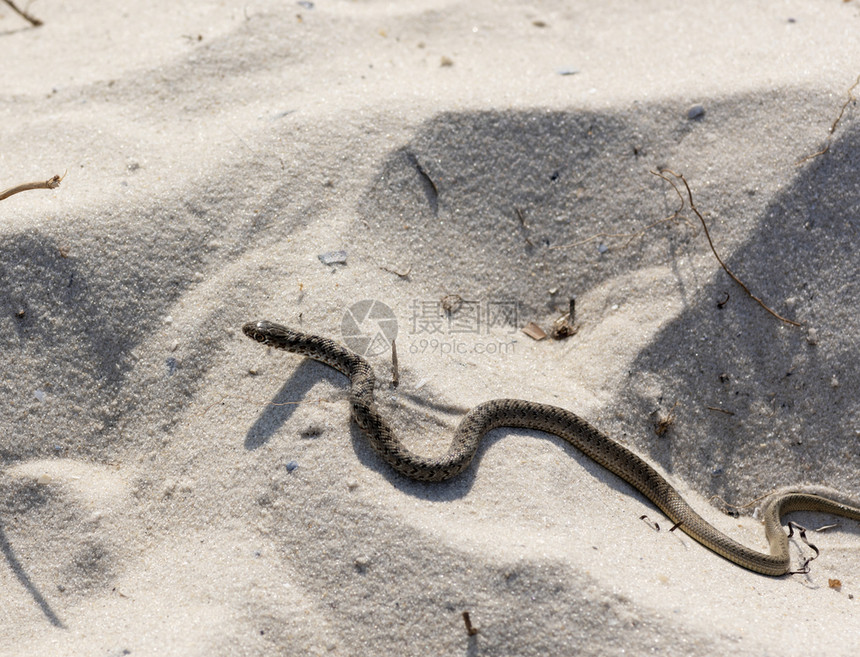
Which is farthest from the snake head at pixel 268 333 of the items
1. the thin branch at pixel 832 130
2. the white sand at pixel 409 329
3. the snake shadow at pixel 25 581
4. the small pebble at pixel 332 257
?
the thin branch at pixel 832 130

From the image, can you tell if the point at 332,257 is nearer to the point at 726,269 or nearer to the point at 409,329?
the point at 409,329

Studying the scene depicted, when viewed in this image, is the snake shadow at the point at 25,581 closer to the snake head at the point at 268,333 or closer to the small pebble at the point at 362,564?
the small pebble at the point at 362,564

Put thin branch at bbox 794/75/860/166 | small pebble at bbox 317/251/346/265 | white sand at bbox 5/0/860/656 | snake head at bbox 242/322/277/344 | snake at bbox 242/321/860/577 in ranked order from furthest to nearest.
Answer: thin branch at bbox 794/75/860/166, small pebble at bbox 317/251/346/265, snake head at bbox 242/322/277/344, snake at bbox 242/321/860/577, white sand at bbox 5/0/860/656

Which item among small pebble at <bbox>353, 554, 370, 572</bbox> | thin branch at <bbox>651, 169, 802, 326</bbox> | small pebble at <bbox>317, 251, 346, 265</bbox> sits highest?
thin branch at <bbox>651, 169, 802, 326</bbox>

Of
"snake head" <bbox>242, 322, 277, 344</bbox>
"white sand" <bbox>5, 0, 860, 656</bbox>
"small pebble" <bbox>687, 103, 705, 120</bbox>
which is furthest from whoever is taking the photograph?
"small pebble" <bbox>687, 103, 705, 120</bbox>

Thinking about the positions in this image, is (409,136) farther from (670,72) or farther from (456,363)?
(670,72)

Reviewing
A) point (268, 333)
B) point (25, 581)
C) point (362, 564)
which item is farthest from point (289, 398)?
point (25, 581)

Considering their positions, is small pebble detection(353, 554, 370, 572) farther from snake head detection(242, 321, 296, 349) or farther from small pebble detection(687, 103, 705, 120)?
small pebble detection(687, 103, 705, 120)

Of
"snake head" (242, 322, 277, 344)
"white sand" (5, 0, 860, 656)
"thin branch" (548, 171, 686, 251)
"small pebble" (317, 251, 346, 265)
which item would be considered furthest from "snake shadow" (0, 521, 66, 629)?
"thin branch" (548, 171, 686, 251)
